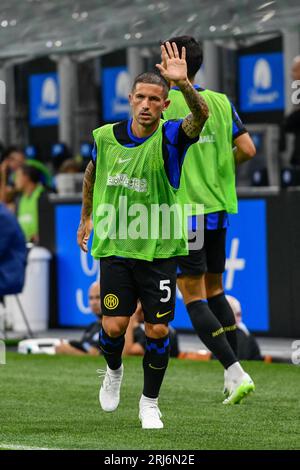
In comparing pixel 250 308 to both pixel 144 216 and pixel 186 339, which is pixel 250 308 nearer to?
pixel 186 339

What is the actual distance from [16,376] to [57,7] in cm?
513

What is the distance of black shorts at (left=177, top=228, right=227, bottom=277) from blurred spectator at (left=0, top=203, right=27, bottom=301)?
12.2ft

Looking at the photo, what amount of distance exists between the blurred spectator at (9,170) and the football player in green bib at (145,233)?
29.8 feet

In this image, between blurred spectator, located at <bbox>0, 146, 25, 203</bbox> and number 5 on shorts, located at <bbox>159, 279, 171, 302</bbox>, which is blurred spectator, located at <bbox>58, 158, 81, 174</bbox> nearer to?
blurred spectator, located at <bbox>0, 146, 25, 203</bbox>

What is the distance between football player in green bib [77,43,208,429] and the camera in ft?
25.6

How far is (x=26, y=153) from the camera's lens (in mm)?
21688

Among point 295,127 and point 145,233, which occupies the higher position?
point 295,127

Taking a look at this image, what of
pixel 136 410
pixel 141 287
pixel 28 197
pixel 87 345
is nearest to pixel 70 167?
pixel 28 197

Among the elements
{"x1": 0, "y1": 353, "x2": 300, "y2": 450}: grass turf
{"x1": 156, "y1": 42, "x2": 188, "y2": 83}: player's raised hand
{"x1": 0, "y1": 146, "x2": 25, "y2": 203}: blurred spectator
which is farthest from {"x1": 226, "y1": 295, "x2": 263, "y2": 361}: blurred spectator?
{"x1": 0, "y1": 146, "x2": 25, "y2": 203}: blurred spectator

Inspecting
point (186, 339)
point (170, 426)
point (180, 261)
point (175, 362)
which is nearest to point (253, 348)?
Result: point (175, 362)

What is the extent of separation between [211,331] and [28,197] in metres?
7.94

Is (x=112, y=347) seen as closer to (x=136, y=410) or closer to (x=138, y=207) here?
(x=138, y=207)

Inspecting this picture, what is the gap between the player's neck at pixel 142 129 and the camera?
25.8 ft

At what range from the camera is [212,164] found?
30.9ft
